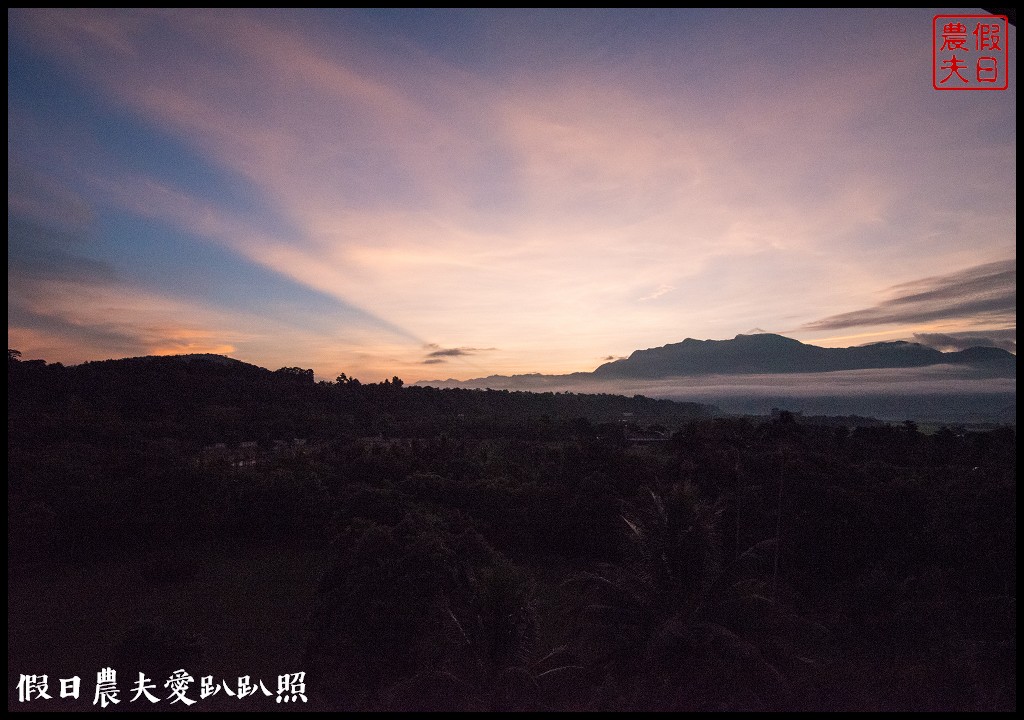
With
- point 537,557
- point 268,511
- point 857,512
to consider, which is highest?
point 857,512

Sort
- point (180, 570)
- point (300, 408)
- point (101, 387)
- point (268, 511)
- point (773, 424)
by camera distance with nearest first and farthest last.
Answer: point (180, 570), point (268, 511), point (773, 424), point (101, 387), point (300, 408)

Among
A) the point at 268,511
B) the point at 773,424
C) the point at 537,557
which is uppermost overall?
the point at 773,424

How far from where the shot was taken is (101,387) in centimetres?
2486

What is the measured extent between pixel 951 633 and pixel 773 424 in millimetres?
11427

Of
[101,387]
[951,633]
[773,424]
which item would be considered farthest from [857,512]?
[101,387]

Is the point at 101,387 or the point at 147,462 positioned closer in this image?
the point at 147,462

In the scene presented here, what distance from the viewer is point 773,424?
59.1 feet

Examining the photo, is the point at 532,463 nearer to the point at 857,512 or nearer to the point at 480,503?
the point at 480,503

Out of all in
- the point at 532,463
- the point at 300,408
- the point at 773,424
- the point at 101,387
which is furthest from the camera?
the point at 300,408

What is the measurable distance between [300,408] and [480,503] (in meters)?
17.3

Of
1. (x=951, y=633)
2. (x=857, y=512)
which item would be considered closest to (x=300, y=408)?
(x=857, y=512)

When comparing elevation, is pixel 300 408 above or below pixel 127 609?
above

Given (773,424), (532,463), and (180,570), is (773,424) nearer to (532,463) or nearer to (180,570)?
(532,463)

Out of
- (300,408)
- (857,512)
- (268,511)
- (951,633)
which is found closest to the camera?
(951,633)
